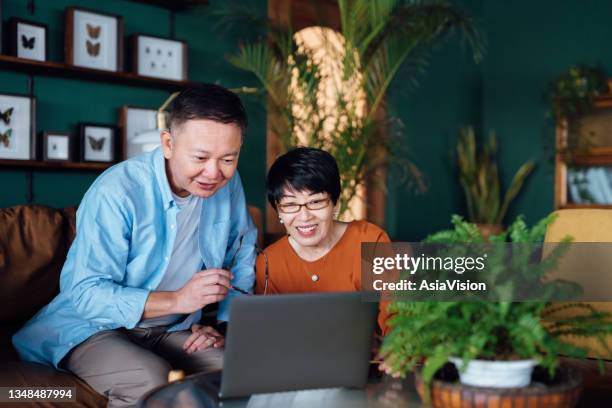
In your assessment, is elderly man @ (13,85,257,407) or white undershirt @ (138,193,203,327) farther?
white undershirt @ (138,193,203,327)

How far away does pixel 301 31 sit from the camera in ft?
16.5

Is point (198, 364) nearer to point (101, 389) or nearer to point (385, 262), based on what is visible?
point (101, 389)

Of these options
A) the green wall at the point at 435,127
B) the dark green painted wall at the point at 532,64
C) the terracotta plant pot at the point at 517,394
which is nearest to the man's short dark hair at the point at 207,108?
the terracotta plant pot at the point at 517,394

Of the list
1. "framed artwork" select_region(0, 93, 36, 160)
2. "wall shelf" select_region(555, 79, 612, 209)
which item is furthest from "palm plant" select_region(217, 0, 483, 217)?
"wall shelf" select_region(555, 79, 612, 209)

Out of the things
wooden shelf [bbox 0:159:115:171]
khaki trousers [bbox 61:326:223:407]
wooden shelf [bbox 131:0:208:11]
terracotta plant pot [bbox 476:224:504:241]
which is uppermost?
wooden shelf [bbox 131:0:208:11]

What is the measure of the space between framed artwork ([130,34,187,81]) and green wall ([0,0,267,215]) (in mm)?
94

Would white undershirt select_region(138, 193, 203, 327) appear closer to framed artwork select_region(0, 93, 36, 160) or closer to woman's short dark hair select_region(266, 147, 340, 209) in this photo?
woman's short dark hair select_region(266, 147, 340, 209)

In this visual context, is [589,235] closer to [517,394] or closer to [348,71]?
[517,394]

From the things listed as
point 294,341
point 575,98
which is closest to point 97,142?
point 294,341

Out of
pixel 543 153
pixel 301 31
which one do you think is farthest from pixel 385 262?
pixel 543 153

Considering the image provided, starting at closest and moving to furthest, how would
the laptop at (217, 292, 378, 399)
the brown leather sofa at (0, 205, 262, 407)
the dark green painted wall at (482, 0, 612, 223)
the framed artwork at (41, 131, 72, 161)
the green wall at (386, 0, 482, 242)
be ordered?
the laptop at (217, 292, 378, 399)
the brown leather sofa at (0, 205, 262, 407)
the framed artwork at (41, 131, 72, 161)
the green wall at (386, 0, 482, 242)
the dark green painted wall at (482, 0, 612, 223)

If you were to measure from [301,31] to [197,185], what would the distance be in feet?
10.9

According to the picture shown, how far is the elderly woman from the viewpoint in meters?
2.11

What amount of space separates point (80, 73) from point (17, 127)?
43cm
